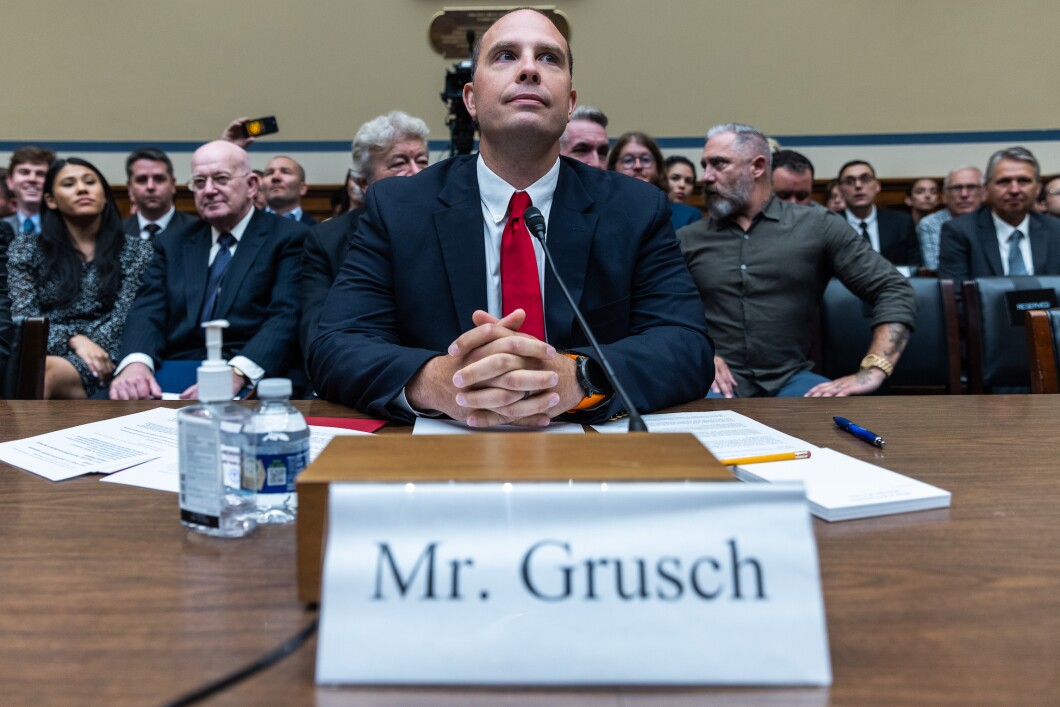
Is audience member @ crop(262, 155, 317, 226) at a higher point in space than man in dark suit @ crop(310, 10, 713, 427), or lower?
higher

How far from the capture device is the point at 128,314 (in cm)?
243

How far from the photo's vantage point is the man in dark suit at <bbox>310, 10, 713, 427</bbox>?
1.19m

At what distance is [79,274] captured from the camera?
2.54 metres

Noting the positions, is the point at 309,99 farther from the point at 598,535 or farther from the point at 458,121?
the point at 598,535

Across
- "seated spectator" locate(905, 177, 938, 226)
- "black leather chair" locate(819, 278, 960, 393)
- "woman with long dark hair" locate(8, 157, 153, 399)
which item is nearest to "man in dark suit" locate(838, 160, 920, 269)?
"seated spectator" locate(905, 177, 938, 226)

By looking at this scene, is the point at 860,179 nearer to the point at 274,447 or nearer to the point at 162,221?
the point at 162,221

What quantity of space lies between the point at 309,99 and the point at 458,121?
336 centimetres

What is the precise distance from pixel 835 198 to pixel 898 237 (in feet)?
1.58

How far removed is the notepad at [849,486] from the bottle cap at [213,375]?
48 cm

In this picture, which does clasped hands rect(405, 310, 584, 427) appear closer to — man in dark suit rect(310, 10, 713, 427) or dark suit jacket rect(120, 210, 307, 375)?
man in dark suit rect(310, 10, 713, 427)

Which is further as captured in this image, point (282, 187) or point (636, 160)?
point (282, 187)

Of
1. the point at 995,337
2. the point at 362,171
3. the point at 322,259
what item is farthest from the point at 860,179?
the point at 322,259

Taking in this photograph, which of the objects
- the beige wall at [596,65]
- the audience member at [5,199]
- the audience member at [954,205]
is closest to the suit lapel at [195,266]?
the audience member at [5,199]

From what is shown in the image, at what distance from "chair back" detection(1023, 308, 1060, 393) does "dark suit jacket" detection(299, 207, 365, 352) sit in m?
1.61
